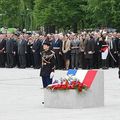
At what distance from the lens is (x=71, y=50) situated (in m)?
32.0

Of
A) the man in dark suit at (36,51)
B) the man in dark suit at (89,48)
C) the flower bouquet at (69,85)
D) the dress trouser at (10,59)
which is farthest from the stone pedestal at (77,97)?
the dress trouser at (10,59)

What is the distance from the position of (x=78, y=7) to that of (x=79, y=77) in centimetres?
4668

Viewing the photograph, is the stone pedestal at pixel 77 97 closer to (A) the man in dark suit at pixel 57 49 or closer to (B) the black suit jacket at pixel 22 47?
(A) the man in dark suit at pixel 57 49

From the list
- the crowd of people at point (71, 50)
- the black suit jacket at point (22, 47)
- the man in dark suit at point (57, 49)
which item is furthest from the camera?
the black suit jacket at point (22, 47)

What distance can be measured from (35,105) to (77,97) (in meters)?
1.57

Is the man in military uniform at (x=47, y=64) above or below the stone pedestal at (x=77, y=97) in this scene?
above

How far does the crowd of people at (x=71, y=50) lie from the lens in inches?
1243

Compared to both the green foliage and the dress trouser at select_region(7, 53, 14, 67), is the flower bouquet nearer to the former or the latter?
the dress trouser at select_region(7, 53, 14, 67)

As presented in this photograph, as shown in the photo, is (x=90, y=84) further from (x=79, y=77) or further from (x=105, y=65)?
(x=105, y=65)

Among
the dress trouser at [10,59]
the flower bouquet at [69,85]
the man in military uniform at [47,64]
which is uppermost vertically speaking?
the man in military uniform at [47,64]

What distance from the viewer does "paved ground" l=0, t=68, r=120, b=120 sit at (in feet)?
43.8

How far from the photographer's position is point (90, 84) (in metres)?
15.1

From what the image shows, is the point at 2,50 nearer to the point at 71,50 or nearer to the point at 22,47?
the point at 22,47

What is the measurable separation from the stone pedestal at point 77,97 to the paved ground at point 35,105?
26 centimetres
